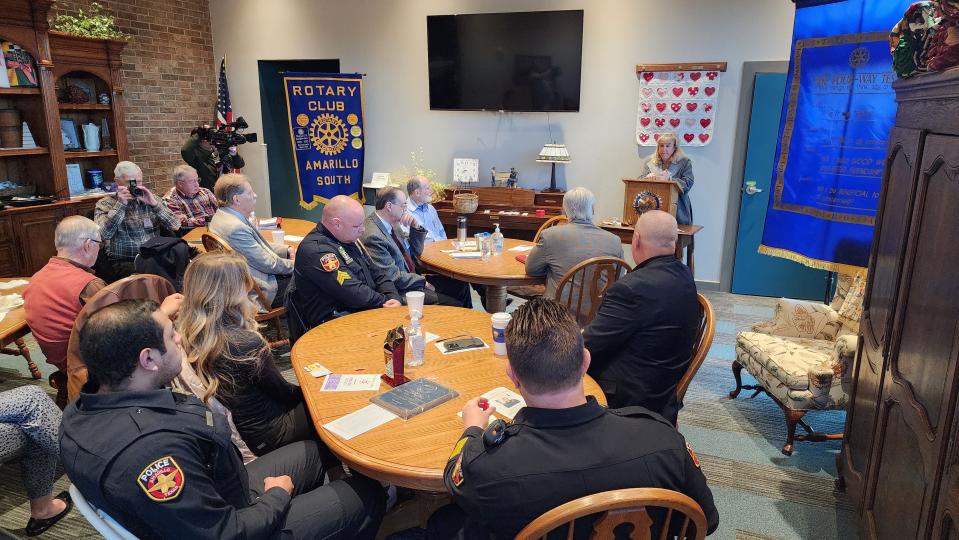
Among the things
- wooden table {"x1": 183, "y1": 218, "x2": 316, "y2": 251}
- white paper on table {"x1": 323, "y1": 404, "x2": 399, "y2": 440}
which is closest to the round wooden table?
white paper on table {"x1": 323, "y1": 404, "x2": 399, "y2": 440}

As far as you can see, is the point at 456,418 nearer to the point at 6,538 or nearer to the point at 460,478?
the point at 460,478

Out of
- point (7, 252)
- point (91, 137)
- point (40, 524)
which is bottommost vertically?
point (40, 524)

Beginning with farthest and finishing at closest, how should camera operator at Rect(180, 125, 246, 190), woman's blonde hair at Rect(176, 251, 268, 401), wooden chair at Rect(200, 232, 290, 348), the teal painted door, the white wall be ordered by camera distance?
camera operator at Rect(180, 125, 246, 190)
the white wall
the teal painted door
wooden chair at Rect(200, 232, 290, 348)
woman's blonde hair at Rect(176, 251, 268, 401)

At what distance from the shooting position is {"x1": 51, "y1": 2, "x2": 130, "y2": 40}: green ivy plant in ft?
17.3

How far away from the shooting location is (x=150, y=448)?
50.6 inches

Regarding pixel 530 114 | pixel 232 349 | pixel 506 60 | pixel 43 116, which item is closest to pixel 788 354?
pixel 232 349

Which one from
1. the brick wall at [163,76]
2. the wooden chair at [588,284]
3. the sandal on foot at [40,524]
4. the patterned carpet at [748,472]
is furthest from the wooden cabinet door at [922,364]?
the brick wall at [163,76]

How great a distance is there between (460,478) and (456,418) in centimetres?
49

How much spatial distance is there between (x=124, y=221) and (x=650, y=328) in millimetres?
3880

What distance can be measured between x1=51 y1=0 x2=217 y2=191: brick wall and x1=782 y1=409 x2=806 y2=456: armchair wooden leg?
6361 mm

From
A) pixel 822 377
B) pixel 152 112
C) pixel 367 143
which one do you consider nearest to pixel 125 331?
pixel 822 377

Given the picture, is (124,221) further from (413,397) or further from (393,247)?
(413,397)

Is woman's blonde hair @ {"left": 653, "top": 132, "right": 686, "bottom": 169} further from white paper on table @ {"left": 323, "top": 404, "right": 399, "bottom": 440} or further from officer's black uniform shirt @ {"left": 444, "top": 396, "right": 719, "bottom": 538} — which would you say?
officer's black uniform shirt @ {"left": 444, "top": 396, "right": 719, "bottom": 538}

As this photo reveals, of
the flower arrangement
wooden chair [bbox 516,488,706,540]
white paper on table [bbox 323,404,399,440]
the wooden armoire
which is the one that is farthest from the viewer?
the flower arrangement
